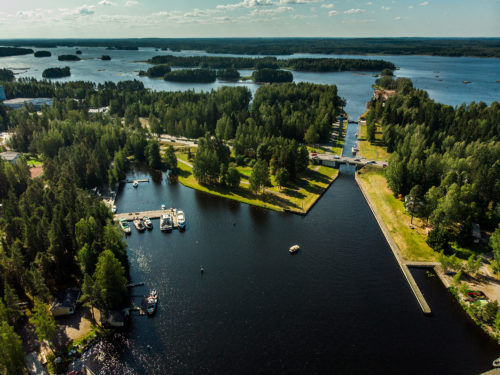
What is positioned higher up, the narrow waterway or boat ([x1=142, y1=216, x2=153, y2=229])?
boat ([x1=142, y1=216, x2=153, y2=229])

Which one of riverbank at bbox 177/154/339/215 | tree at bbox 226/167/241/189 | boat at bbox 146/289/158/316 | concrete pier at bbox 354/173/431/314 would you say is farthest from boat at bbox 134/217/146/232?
concrete pier at bbox 354/173/431/314

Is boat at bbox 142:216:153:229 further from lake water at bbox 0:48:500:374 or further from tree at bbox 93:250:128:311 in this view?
tree at bbox 93:250:128:311

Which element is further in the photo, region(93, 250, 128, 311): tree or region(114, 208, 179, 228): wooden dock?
region(114, 208, 179, 228): wooden dock

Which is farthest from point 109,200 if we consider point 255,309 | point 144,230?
point 255,309

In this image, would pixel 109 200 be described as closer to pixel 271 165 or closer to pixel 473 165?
pixel 271 165

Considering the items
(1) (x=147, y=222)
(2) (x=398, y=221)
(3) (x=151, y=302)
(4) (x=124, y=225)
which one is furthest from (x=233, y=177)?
(3) (x=151, y=302)
